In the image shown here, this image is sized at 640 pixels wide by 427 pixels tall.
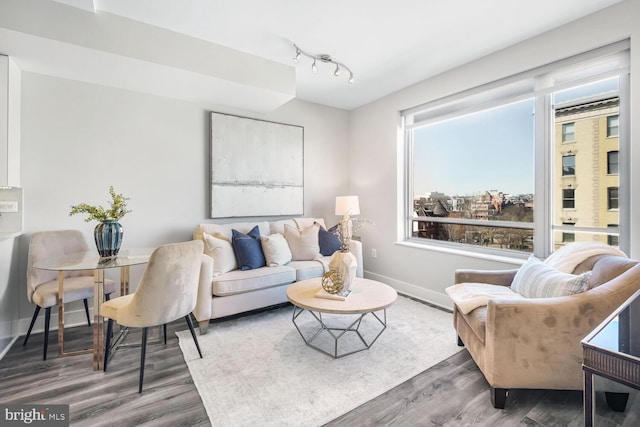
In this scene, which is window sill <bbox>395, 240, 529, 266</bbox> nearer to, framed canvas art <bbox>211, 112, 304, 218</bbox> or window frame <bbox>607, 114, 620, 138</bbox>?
window frame <bbox>607, 114, 620, 138</bbox>

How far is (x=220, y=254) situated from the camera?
297 centimetres

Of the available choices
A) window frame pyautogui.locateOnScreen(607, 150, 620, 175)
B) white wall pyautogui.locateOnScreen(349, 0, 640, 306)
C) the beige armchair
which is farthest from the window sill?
the beige armchair

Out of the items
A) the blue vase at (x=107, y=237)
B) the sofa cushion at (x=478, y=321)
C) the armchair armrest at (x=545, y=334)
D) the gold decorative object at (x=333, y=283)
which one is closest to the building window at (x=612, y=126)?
the armchair armrest at (x=545, y=334)

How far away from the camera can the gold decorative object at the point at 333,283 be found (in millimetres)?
2338

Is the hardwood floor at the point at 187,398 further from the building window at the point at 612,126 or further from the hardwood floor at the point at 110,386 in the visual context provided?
the building window at the point at 612,126

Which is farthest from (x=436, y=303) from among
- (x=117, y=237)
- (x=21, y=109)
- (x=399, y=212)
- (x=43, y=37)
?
(x=21, y=109)

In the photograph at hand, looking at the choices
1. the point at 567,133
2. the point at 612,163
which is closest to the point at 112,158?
the point at 567,133

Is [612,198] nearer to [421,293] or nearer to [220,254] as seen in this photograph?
[421,293]

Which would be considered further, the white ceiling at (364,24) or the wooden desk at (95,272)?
the white ceiling at (364,24)

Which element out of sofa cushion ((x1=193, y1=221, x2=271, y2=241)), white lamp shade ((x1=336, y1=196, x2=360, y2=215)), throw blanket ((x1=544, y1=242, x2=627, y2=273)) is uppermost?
white lamp shade ((x1=336, y1=196, x2=360, y2=215))

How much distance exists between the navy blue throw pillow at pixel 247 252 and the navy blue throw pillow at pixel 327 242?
0.86 m

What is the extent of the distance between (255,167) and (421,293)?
2630 millimetres

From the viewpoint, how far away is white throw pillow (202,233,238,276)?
9.61 ft

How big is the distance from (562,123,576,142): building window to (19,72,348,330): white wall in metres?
3.24
